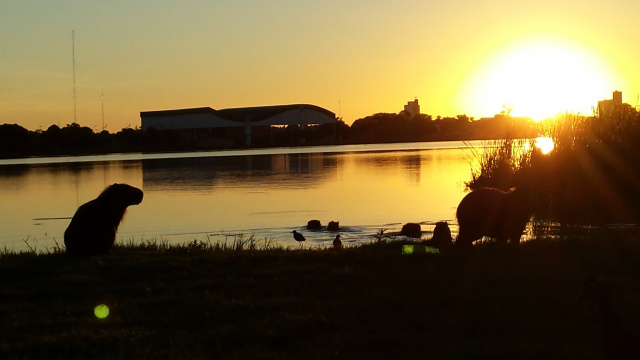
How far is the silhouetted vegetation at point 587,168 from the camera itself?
21484 millimetres

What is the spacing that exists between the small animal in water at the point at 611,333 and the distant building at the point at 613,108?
21.1m

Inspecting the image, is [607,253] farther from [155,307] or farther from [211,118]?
[211,118]

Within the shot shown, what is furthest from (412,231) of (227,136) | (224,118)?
(227,136)

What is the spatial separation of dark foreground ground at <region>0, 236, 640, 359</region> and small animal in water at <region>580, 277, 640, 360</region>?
38.2 inches

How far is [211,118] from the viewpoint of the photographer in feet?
374

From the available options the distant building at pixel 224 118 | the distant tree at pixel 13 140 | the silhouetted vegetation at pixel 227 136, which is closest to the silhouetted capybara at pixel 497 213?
the silhouetted vegetation at pixel 227 136

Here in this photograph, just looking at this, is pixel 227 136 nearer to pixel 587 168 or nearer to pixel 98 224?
pixel 587 168

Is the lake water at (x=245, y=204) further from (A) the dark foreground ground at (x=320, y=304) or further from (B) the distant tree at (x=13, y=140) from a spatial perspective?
(B) the distant tree at (x=13, y=140)

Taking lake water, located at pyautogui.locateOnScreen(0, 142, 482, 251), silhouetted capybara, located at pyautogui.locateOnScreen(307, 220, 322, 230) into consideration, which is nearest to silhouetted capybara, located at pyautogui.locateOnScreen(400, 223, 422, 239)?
lake water, located at pyautogui.locateOnScreen(0, 142, 482, 251)

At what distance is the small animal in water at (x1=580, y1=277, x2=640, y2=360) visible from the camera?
5188 millimetres

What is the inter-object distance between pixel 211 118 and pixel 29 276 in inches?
4144

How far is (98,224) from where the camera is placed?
12000 millimetres

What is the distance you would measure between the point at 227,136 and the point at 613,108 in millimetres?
98321

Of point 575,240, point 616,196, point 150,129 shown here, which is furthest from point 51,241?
point 150,129
